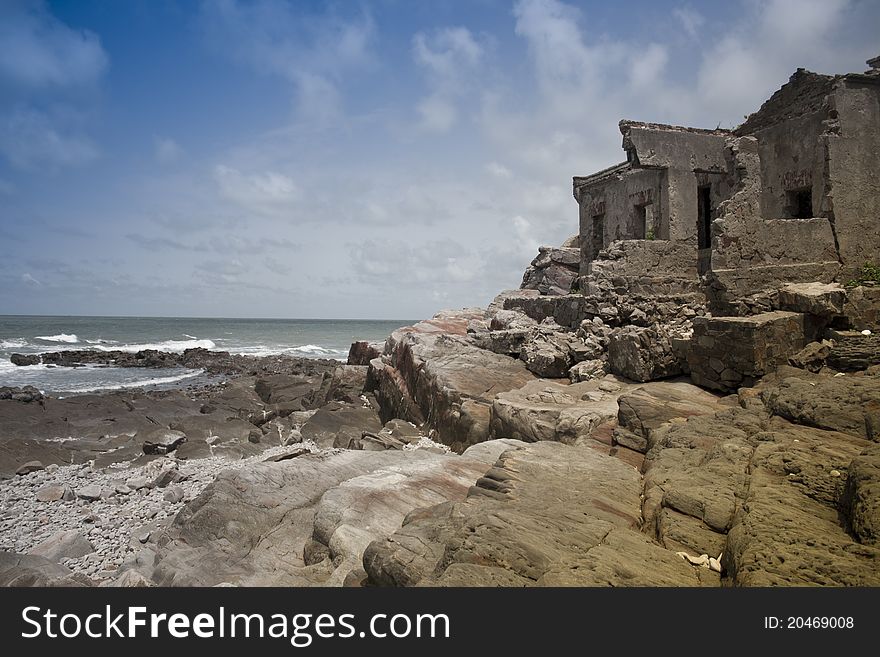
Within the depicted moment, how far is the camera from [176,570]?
19.6ft

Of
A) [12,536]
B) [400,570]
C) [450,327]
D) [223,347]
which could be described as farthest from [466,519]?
[223,347]

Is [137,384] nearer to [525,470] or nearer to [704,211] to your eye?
[525,470]

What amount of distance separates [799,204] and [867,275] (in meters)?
5.23

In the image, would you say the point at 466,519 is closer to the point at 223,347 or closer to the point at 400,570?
the point at 400,570

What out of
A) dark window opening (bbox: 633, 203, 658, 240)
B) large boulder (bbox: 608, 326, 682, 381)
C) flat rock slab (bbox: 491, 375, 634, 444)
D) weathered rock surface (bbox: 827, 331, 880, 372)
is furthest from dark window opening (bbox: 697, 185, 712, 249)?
flat rock slab (bbox: 491, 375, 634, 444)

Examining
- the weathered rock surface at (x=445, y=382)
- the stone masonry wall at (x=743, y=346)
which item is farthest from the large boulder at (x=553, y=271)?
the stone masonry wall at (x=743, y=346)

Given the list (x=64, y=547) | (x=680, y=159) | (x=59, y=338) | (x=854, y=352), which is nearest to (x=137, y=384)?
(x=64, y=547)

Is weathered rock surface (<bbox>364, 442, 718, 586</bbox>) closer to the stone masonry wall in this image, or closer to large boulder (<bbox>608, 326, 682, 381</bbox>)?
the stone masonry wall

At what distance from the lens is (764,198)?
15398mm

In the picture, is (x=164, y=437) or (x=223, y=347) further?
(x=223, y=347)

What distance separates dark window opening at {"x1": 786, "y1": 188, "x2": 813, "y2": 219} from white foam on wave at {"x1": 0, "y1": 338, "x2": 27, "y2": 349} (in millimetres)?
52828

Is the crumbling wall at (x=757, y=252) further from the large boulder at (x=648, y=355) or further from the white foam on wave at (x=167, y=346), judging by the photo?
the white foam on wave at (x=167, y=346)
